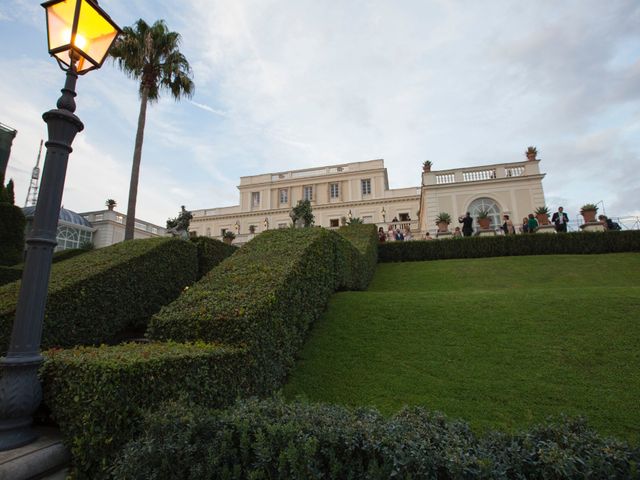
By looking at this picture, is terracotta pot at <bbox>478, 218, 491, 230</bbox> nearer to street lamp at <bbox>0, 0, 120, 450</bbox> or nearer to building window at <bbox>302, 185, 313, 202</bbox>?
street lamp at <bbox>0, 0, 120, 450</bbox>

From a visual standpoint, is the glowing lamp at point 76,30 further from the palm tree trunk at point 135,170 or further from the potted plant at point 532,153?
the potted plant at point 532,153

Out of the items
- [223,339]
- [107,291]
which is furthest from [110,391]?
[107,291]

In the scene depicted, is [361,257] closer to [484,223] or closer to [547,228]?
[484,223]

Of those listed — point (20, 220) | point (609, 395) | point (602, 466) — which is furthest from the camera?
point (20, 220)

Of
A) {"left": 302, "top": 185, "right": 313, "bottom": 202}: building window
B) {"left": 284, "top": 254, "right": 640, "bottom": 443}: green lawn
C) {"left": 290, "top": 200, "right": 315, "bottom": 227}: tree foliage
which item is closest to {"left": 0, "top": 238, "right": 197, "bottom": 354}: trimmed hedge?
{"left": 284, "top": 254, "right": 640, "bottom": 443}: green lawn

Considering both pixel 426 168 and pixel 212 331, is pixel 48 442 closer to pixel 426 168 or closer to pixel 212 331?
pixel 212 331

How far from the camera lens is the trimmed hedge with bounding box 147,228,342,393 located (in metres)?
4.21

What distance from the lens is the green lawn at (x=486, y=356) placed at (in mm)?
3947

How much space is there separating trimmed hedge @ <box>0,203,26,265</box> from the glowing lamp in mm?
14923

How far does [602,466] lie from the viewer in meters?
1.84

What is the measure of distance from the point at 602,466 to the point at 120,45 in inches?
827

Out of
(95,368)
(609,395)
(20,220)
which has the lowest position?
(609,395)

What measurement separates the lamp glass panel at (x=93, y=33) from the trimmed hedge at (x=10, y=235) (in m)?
15.0

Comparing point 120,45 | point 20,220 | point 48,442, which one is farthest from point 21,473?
point 120,45
